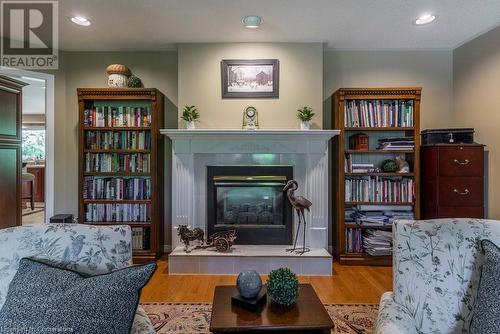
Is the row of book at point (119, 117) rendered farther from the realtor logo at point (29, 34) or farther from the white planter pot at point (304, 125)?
the white planter pot at point (304, 125)

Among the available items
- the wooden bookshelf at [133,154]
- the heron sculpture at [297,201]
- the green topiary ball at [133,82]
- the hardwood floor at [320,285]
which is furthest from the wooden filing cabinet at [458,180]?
the green topiary ball at [133,82]

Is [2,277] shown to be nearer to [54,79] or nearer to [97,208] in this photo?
[97,208]

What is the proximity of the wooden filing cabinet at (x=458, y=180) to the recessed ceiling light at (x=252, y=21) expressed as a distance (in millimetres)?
2210

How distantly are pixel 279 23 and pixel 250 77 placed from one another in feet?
2.19

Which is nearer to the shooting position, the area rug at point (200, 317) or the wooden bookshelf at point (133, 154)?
the area rug at point (200, 317)

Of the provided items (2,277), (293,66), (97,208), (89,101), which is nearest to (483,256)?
(2,277)

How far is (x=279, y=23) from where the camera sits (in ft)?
9.43

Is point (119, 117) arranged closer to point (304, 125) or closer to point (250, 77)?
point (250, 77)

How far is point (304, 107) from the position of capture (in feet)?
10.9

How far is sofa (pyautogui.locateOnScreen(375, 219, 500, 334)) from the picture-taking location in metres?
1.22

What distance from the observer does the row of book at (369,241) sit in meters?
3.30

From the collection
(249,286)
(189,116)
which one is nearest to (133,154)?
(189,116)

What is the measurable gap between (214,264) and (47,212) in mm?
2227

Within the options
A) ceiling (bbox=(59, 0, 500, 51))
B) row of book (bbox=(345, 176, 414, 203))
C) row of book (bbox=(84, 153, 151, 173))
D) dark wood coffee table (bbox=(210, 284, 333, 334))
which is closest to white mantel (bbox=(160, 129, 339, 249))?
row of book (bbox=(345, 176, 414, 203))
